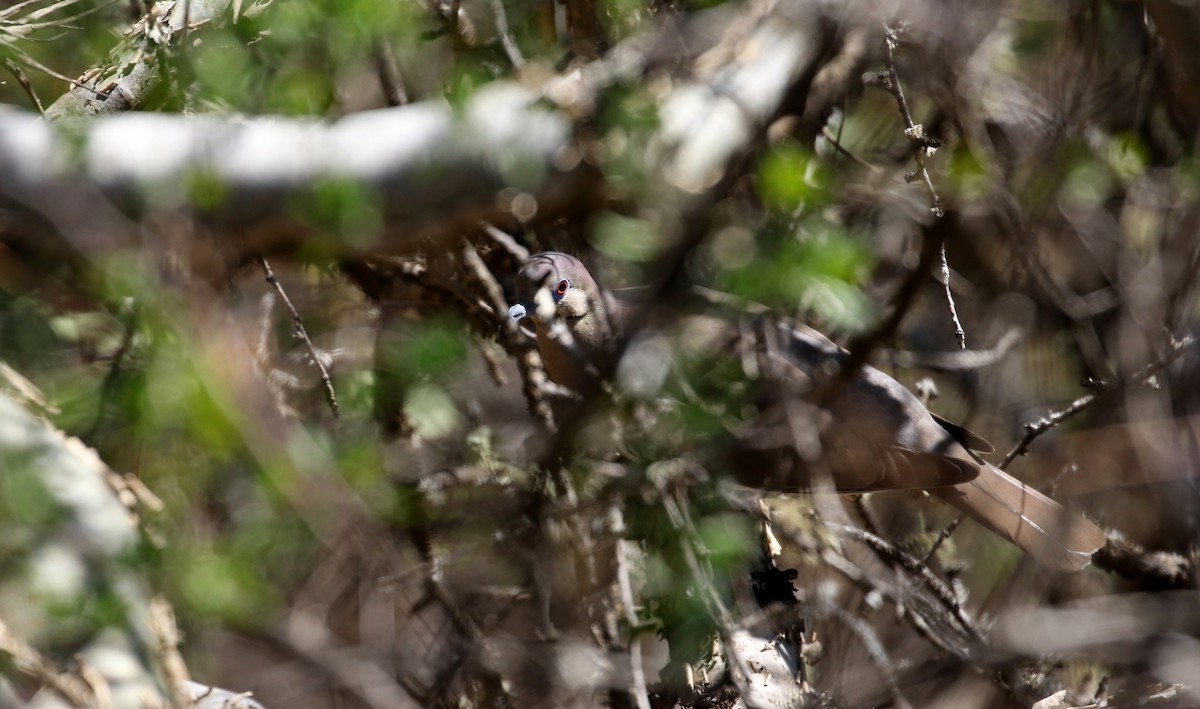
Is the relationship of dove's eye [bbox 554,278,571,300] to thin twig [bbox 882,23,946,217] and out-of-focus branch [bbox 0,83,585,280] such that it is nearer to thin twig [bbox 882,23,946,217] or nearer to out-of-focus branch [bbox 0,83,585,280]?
out-of-focus branch [bbox 0,83,585,280]

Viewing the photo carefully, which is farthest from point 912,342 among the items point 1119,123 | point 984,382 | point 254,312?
point 254,312

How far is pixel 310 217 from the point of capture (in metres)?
3.00

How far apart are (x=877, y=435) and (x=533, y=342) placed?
1.38 metres

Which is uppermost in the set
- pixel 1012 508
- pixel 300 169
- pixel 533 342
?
pixel 300 169

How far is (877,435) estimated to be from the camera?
13.2 ft

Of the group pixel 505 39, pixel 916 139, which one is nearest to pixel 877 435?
pixel 916 139

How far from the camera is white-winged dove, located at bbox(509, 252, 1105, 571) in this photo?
12.1 ft

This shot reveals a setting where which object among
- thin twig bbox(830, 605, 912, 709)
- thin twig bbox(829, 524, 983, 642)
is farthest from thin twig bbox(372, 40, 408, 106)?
thin twig bbox(830, 605, 912, 709)

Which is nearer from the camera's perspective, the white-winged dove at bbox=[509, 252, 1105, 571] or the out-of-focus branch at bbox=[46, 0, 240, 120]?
the out-of-focus branch at bbox=[46, 0, 240, 120]

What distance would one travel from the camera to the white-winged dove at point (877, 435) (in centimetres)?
367

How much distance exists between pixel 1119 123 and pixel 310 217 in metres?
3.96

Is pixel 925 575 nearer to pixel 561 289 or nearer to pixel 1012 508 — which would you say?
pixel 1012 508

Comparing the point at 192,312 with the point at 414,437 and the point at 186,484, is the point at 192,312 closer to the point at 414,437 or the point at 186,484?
the point at 186,484

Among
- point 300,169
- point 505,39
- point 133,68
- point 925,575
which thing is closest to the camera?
point 300,169
